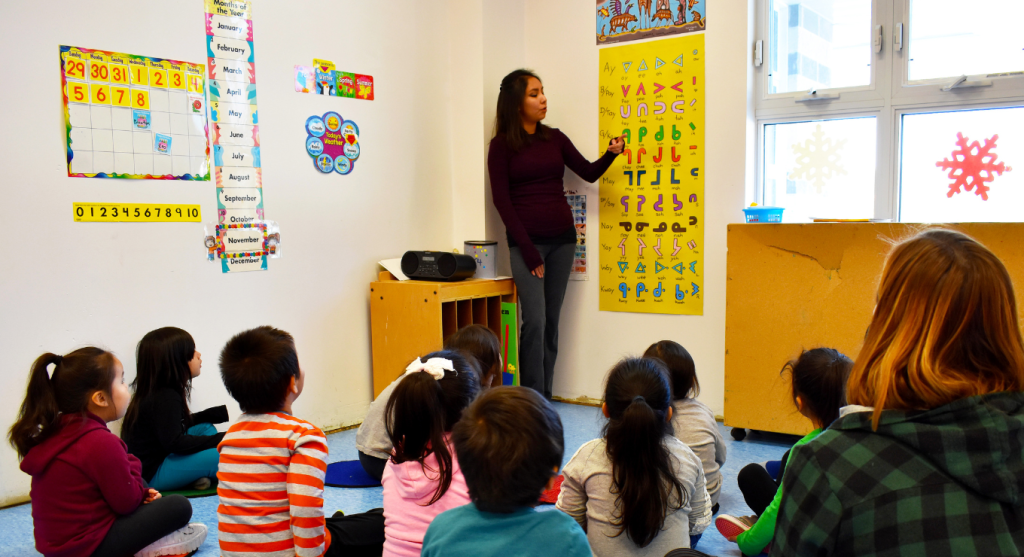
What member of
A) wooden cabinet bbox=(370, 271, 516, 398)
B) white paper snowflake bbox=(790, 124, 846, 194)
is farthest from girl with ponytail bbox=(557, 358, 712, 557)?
white paper snowflake bbox=(790, 124, 846, 194)

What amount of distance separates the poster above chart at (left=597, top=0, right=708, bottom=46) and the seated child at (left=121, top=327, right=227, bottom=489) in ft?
8.15

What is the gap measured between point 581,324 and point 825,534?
2.94 m

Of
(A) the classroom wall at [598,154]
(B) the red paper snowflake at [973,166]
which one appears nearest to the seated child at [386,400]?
(A) the classroom wall at [598,154]

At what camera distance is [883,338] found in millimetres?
923

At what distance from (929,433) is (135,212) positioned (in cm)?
263

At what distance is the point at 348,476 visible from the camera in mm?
2660

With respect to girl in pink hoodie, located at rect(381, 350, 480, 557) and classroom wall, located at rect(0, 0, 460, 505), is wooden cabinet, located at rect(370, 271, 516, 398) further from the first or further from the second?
girl in pink hoodie, located at rect(381, 350, 480, 557)

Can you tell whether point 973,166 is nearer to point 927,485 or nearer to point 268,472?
point 927,485

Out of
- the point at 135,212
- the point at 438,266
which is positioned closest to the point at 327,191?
the point at 438,266

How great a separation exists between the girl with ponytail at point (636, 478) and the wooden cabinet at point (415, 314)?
1616 mm

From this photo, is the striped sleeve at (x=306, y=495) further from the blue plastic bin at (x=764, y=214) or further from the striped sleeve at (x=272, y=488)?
the blue plastic bin at (x=764, y=214)

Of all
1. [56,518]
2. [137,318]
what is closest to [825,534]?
[56,518]

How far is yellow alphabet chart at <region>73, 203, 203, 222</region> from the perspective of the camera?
2498 mm

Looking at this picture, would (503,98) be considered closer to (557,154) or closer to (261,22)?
(557,154)
